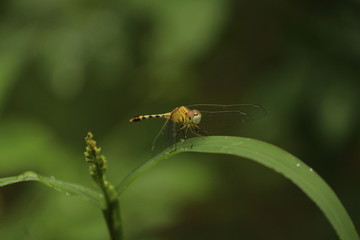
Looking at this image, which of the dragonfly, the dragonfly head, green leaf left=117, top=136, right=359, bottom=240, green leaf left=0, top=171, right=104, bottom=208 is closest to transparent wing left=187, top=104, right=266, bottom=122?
the dragonfly

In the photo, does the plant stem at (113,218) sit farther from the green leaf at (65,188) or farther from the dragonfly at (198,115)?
the dragonfly at (198,115)

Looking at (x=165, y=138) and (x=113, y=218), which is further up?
(x=165, y=138)

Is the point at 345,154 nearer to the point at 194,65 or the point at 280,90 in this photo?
the point at 280,90

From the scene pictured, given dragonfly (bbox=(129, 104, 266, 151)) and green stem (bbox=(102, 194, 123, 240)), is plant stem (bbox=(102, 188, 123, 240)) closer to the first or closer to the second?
green stem (bbox=(102, 194, 123, 240))

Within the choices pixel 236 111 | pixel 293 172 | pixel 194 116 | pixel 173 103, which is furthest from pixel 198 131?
pixel 173 103

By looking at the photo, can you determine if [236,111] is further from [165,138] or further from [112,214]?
[112,214]

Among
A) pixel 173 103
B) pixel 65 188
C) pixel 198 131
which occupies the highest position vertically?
pixel 173 103
